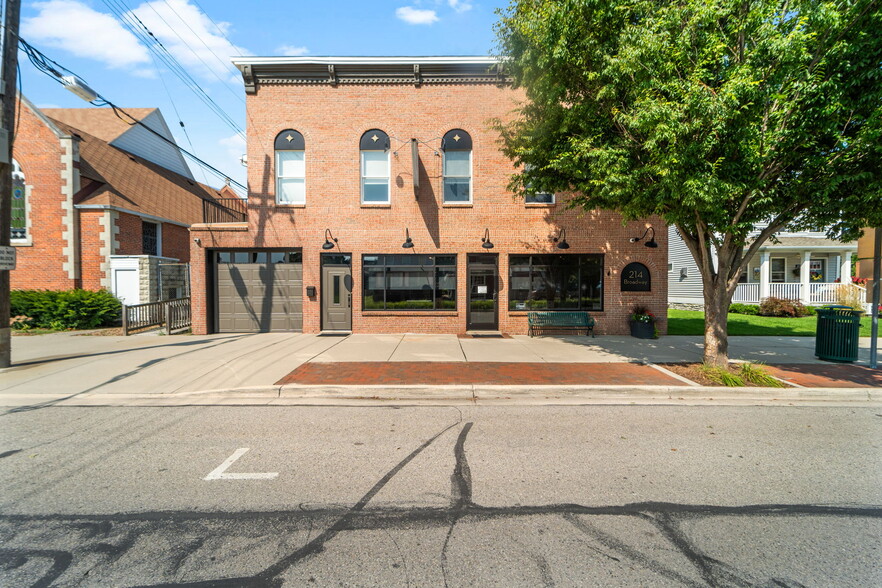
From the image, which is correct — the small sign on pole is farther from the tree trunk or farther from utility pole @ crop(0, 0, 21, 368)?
the tree trunk

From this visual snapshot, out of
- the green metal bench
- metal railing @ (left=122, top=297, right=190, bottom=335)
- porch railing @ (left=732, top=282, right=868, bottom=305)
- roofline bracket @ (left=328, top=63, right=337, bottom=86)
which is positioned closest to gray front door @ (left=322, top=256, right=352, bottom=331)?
metal railing @ (left=122, top=297, right=190, bottom=335)

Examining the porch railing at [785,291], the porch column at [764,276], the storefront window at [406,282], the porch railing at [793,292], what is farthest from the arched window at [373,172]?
the porch railing at [785,291]

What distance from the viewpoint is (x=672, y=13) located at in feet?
20.6

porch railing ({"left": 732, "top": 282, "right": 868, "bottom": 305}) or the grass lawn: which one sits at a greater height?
porch railing ({"left": 732, "top": 282, "right": 868, "bottom": 305})

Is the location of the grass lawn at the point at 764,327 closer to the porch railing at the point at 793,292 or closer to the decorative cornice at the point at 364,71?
the porch railing at the point at 793,292

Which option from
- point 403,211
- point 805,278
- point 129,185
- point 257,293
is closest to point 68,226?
point 129,185

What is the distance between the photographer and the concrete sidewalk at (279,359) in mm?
6711

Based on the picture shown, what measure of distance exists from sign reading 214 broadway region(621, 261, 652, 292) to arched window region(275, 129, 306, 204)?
11.3m

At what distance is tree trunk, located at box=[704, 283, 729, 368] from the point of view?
309 inches

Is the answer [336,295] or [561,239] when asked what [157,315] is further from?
[561,239]

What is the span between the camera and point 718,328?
7863 millimetres

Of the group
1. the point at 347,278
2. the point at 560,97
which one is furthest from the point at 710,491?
the point at 347,278

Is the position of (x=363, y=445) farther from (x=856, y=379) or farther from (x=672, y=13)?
(x=856, y=379)

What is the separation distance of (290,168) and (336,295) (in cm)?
459
